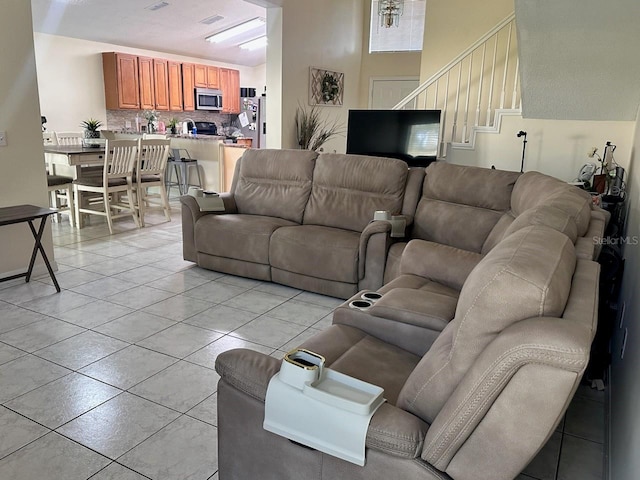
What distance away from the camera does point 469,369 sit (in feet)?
3.90

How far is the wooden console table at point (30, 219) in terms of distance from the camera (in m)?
3.50

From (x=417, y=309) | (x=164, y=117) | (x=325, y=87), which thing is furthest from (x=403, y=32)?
(x=417, y=309)

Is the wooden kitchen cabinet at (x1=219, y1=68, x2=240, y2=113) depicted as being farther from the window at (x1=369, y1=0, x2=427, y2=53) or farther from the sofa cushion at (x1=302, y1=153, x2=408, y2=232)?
the sofa cushion at (x1=302, y1=153, x2=408, y2=232)

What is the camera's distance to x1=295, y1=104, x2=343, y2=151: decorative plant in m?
7.08

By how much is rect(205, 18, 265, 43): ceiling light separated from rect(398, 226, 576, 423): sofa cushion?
358 inches

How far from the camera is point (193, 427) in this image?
219 centimetres

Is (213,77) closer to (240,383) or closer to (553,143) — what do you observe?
(553,143)

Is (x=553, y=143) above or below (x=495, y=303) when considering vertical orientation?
above

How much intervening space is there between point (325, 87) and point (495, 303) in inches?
272

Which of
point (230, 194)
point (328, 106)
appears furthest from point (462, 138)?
point (230, 194)

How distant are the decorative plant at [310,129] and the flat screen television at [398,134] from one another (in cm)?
125

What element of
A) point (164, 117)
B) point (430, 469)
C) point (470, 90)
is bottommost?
point (430, 469)

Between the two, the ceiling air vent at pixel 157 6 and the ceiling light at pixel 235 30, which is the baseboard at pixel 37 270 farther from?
the ceiling light at pixel 235 30

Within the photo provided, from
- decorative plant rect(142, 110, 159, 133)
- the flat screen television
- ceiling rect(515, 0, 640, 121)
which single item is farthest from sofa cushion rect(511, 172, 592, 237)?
decorative plant rect(142, 110, 159, 133)
